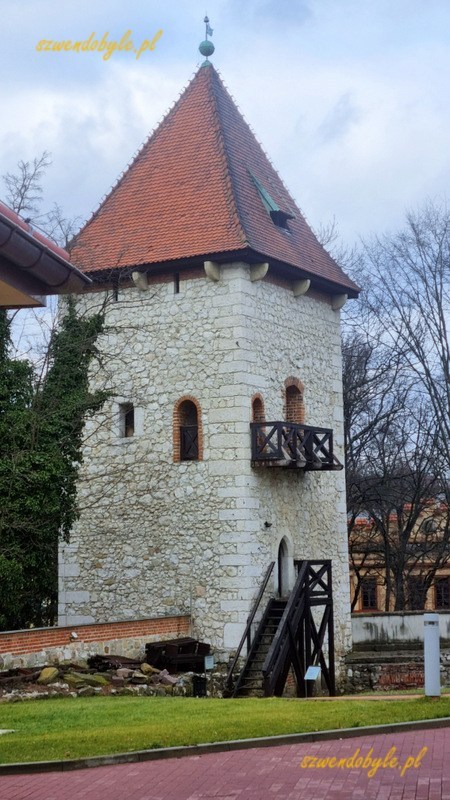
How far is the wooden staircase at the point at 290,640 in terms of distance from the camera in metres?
22.7

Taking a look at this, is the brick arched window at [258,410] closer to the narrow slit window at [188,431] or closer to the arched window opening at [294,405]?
the narrow slit window at [188,431]

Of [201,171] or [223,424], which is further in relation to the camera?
[201,171]

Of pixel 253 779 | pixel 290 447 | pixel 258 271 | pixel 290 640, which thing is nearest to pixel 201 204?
pixel 258 271

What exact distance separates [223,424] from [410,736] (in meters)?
12.0

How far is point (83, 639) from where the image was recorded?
21344 mm

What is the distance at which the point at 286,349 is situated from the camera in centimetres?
2578

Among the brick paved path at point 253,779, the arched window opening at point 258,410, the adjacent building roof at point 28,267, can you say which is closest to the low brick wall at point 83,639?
the arched window opening at point 258,410

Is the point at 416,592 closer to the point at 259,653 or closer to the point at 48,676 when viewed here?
the point at 259,653

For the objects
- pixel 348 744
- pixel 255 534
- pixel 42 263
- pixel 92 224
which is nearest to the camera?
pixel 42 263

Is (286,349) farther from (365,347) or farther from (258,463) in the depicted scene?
(365,347)

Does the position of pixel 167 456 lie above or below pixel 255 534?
above

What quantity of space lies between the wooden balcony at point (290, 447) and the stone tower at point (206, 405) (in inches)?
1.5

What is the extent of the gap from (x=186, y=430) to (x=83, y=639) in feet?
16.9

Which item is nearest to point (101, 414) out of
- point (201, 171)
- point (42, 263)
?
point (201, 171)
